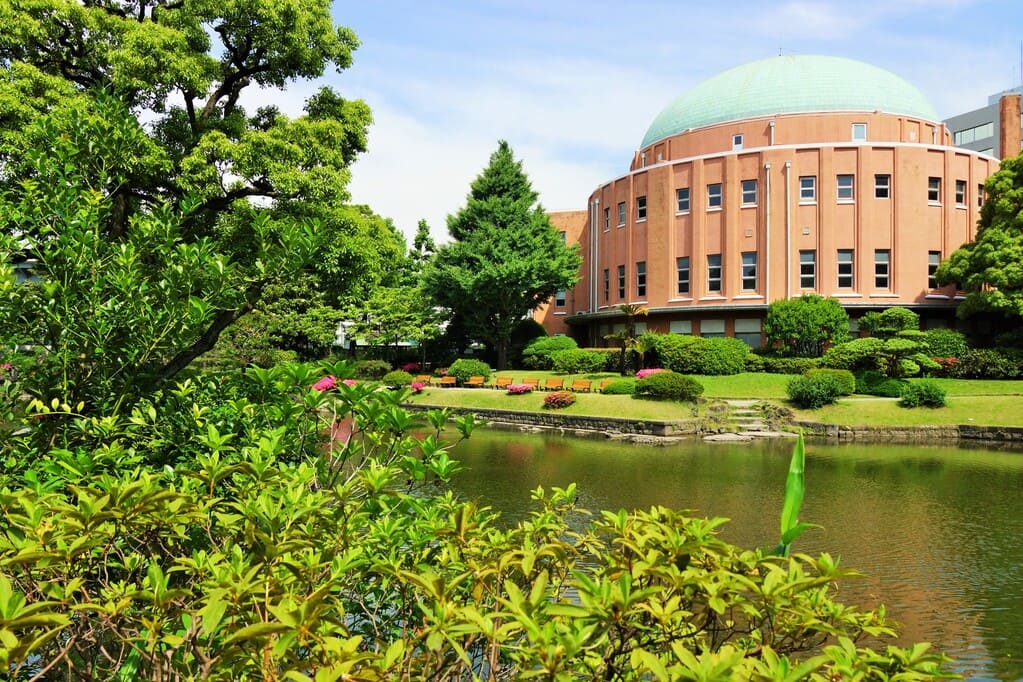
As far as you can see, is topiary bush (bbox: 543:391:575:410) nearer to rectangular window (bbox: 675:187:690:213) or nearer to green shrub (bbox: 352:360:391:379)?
green shrub (bbox: 352:360:391:379)

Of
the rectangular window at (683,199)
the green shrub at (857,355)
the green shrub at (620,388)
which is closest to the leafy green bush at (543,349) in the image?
the green shrub at (620,388)

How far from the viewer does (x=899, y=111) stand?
39.7 meters

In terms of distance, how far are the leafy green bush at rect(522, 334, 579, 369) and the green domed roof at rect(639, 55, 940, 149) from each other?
54.1ft

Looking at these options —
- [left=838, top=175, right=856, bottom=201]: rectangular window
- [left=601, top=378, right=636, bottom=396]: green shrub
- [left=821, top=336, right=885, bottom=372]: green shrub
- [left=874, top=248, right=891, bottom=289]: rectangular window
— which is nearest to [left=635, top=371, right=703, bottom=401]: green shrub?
[left=601, top=378, right=636, bottom=396]: green shrub

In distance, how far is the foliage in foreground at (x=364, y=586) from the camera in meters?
1.97

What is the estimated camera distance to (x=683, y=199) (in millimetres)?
38312

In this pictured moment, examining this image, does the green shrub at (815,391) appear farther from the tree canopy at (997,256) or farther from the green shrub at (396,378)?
the green shrub at (396,378)

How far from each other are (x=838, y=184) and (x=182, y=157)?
31.6 m

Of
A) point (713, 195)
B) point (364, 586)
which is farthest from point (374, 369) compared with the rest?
point (364, 586)

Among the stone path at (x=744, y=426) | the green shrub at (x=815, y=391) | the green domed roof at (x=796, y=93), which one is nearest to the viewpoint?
the stone path at (x=744, y=426)

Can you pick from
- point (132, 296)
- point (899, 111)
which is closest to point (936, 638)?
point (132, 296)

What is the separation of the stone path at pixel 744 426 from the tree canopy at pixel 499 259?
50.6 feet

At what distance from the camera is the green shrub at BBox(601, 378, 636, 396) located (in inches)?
1045

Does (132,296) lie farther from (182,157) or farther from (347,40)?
(347,40)
